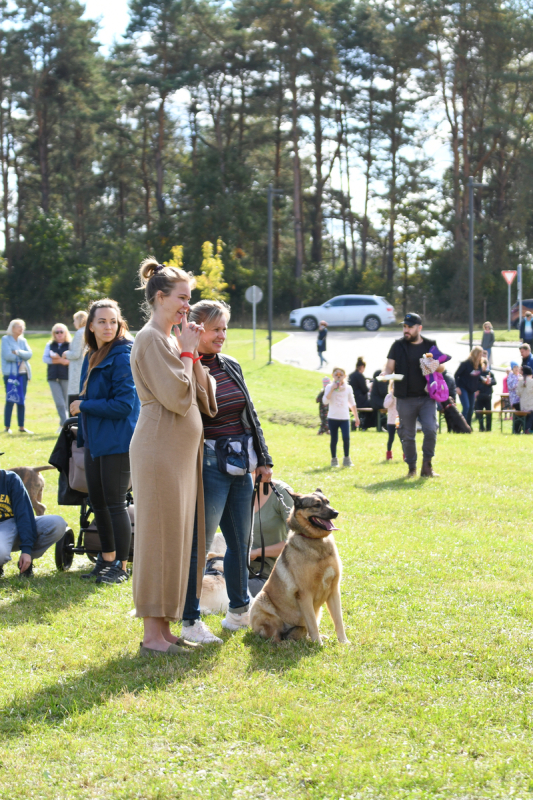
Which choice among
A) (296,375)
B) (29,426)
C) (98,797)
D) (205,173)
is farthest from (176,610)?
(205,173)

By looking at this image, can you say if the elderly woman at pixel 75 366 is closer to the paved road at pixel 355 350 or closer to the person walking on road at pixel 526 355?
the person walking on road at pixel 526 355

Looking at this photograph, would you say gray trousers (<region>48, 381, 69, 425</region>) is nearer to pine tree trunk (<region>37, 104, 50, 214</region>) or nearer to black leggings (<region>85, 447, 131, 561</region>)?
black leggings (<region>85, 447, 131, 561</region>)

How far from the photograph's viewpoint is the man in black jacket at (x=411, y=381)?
32.3 ft

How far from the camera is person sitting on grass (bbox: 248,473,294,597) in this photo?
557 cm

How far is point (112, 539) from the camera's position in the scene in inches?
238

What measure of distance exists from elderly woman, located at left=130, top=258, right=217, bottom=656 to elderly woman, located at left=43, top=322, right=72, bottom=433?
9111 mm

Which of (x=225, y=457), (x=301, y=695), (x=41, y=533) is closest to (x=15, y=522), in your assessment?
(x=41, y=533)

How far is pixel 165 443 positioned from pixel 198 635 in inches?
46.9

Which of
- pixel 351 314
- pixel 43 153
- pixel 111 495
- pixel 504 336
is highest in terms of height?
pixel 43 153

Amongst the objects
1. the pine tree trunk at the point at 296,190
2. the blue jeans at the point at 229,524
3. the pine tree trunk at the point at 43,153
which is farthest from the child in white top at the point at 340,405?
the pine tree trunk at the point at 43,153

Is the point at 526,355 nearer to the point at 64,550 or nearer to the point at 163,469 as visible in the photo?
the point at 64,550

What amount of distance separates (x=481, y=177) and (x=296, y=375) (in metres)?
26.3

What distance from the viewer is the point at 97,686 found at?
3.93 metres

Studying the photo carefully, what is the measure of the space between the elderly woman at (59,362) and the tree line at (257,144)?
28234mm
